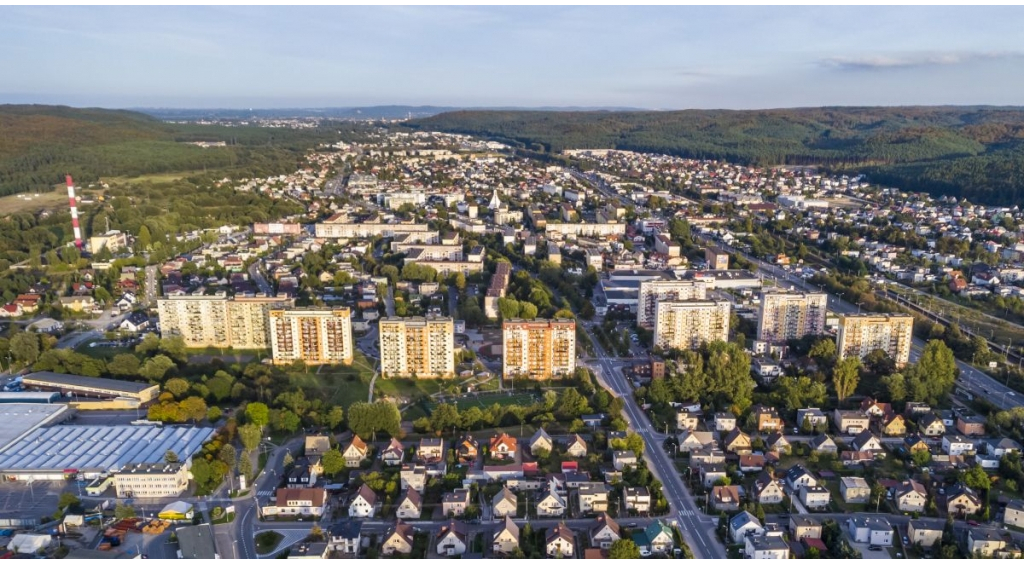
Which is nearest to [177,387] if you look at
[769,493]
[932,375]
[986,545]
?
[769,493]

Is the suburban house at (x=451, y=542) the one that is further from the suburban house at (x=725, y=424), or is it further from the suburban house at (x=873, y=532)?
the suburban house at (x=725, y=424)

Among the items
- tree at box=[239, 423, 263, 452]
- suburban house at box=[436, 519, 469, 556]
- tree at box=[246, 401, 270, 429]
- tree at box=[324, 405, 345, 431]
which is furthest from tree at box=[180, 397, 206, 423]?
suburban house at box=[436, 519, 469, 556]

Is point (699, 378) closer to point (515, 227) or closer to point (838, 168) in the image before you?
point (515, 227)

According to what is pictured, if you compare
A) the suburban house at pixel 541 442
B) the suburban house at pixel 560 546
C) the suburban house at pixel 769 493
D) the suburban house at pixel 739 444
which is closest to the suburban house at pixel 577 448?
the suburban house at pixel 541 442

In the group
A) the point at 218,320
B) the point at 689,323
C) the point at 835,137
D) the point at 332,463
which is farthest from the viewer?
the point at 835,137

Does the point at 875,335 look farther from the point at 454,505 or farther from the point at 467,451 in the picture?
the point at 454,505

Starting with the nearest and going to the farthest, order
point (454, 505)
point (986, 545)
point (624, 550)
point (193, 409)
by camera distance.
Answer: point (624, 550), point (986, 545), point (454, 505), point (193, 409)

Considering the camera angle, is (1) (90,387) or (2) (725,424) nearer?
(2) (725,424)
